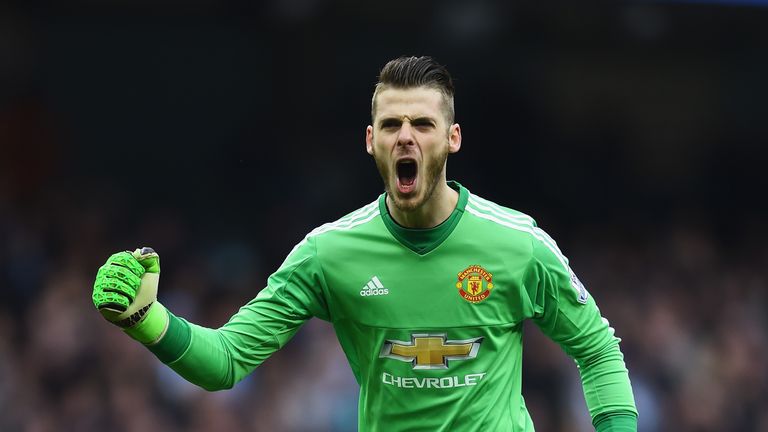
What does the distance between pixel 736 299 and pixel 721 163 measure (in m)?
2.25

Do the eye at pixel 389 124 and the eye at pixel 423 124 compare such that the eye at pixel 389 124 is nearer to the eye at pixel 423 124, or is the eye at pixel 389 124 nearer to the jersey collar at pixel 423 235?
the eye at pixel 423 124

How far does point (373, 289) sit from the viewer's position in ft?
14.4

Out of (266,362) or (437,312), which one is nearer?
(437,312)

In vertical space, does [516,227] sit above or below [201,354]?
above

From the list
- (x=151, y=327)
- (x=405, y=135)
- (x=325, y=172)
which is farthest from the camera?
(x=325, y=172)

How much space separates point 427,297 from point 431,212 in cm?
31

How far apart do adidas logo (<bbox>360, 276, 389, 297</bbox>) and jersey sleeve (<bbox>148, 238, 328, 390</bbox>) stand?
154 mm

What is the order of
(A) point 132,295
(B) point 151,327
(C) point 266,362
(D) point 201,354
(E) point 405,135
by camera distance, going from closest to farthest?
(A) point 132,295
(B) point 151,327
(D) point 201,354
(E) point 405,135
(C) point 266,362

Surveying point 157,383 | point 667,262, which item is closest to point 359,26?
point 667,262

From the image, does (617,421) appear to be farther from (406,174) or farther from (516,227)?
(406,174)

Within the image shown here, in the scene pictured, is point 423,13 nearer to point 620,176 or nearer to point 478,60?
point 478,60

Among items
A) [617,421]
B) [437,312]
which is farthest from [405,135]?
[617,421]

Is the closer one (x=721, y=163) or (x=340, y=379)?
(x=340, y=379)

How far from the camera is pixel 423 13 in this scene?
1248 centimetres
